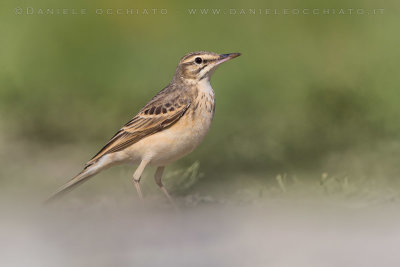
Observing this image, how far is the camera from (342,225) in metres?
6.64

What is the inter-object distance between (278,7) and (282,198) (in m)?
5.65

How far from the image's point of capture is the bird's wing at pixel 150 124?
8547 millimetres

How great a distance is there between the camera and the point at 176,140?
841 cm

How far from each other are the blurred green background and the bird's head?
5.59 ft

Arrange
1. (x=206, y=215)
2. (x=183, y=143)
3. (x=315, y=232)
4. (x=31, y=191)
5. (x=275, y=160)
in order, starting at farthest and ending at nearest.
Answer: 1. (x=275, y=160)
2. (x=31, y=191)
3. (x=183, y=143)
4. (x=206, y=215)
5. (x=315, y=232)

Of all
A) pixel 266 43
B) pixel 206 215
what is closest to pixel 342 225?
pixel 206 215

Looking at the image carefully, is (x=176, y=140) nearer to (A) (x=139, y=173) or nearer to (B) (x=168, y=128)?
(B) (x=168, y=128)

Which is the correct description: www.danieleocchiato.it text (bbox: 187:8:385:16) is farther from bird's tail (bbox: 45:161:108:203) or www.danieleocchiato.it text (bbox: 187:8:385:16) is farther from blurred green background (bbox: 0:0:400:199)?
bird's tail (bbox: 45:161:108:203)

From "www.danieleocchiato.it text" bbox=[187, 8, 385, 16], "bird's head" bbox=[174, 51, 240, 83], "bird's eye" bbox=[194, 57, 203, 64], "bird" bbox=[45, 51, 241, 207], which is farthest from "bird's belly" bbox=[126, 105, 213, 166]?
"www.danieleocchiato.it text" bbox=[187, 8, 385, 16]

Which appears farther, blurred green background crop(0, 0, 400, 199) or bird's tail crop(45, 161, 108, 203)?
blurred green background crop(0, 0, 400, 199)

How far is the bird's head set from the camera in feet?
29.0

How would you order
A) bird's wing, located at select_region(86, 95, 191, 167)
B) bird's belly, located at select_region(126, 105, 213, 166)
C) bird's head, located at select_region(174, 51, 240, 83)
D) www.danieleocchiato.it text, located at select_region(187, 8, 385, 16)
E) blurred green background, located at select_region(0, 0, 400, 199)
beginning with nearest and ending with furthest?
1. bird's belly, located at select_region(126, 105, 213, 166)
2. bird's wing, located at select_region(86, 95, 191, 167)
3. bird's head, located at select_region(174, 51, 240, 83)
4. blurred green background, located at select_region(0, 0, 400, 199)
5. www.danieleocchiato.it text, located at select_region(187, 8, 385, 16)

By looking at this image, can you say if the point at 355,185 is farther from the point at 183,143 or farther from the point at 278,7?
the point at 278,7

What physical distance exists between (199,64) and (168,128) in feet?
2.97
